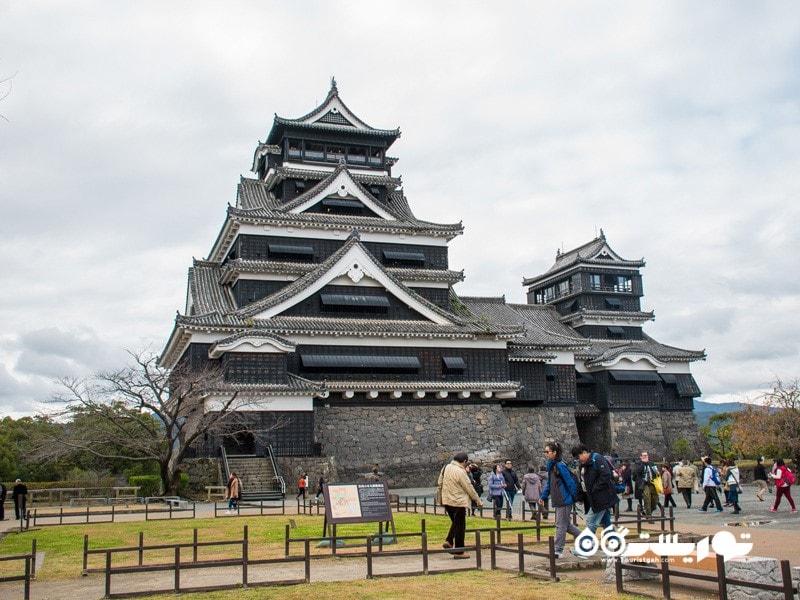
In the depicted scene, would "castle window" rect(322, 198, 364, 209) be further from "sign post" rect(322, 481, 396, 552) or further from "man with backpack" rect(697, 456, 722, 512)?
"sign post" rect(322, 481, 396, 552)

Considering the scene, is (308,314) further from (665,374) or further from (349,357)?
(665,374)

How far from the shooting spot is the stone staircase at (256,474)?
3011cm

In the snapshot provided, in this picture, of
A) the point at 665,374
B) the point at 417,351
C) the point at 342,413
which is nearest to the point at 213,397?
the point at 342,413

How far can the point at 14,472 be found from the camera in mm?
43812

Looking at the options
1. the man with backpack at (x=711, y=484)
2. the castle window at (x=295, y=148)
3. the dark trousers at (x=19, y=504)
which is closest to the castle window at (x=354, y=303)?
the castle window at (x=295, y=148)

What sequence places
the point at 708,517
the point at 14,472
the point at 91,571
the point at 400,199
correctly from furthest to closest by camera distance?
the point at 400,199 < the point at 14,472 < the point at 708,517 < the point at 91,571

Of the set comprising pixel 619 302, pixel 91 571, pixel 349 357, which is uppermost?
pixel 619 302

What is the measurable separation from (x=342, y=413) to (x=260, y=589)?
2478 centimetres

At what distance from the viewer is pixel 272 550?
1498 centimetres

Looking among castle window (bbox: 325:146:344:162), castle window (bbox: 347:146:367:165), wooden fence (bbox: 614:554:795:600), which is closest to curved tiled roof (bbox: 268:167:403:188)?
castle window (bbox: 347:146:367:165)

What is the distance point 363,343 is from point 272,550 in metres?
21.8

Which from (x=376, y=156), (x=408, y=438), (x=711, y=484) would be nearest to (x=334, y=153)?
(x=376, y=156)

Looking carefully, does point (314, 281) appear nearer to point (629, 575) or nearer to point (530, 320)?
point (530, 320)

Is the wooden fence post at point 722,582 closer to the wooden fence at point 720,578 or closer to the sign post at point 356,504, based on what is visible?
the wooden fence at point 720,578
